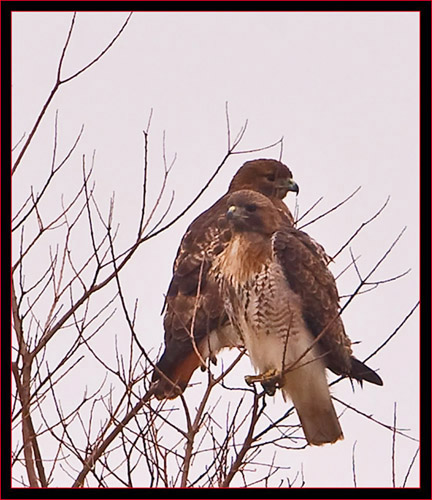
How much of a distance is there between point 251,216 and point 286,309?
593mm

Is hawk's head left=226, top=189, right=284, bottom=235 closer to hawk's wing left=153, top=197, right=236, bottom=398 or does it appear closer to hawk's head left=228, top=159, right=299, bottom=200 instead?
hawk's wing left=153, top=197, right=236, bottom=398

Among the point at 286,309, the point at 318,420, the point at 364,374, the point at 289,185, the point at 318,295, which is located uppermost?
the point at 289,185

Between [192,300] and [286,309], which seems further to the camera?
[192,300]

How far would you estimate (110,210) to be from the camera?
4.29 m

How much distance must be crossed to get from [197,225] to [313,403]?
1.77 m

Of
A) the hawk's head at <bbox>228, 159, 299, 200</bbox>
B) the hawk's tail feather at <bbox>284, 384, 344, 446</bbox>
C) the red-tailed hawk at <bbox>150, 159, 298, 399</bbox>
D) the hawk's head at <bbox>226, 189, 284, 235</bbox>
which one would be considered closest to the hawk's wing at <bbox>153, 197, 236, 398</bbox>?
the red-tailed hawk at <bbox>150, 159, 298, 399</bbox>

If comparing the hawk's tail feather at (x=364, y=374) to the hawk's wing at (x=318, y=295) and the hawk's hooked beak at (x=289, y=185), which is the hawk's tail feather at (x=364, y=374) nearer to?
the hawk's wing at (x=318, y=295)

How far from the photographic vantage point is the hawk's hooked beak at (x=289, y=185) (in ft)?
23.4

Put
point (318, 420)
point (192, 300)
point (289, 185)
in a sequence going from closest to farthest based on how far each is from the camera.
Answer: point (318, 420) → point (192, 300) → point (289, 185)

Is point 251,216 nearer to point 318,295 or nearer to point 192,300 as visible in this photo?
point 318,295

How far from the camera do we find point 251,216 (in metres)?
5.45

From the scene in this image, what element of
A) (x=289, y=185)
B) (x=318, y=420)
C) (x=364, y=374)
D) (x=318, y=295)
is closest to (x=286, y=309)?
(x=318, y=295)

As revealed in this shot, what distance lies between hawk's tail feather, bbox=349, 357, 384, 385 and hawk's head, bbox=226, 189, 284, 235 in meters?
0.84

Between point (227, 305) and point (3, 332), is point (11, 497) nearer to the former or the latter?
point (3, 332)
